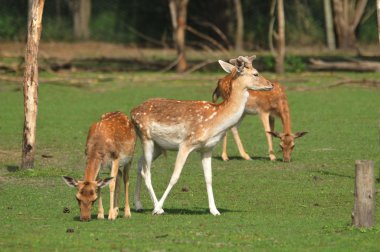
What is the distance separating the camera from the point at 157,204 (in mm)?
12969

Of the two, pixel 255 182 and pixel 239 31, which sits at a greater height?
pixel 239 31

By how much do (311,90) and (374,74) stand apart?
148 inches

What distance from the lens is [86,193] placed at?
11938mm

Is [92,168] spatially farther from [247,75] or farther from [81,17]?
[81,17]

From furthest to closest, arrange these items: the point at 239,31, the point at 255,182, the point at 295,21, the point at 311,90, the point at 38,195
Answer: the point at 295,21 < the point at 239,31 < the point at 311,90 < the point at 255,182 < the point at 38,195

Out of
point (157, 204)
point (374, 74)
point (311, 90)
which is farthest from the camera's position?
point (374, 74)

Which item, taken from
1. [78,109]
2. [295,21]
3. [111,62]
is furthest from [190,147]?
[295,21]

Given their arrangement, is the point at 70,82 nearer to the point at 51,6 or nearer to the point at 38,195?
the point at 38,195

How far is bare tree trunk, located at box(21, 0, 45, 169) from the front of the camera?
16562mm

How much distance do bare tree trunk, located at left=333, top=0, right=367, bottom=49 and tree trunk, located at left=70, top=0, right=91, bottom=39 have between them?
1193 centimetres

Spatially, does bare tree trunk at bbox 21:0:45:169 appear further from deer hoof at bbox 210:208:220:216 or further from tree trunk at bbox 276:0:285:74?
tree trunk at bbox 276:0:285:74

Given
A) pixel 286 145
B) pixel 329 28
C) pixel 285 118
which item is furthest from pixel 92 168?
pixel 329 28

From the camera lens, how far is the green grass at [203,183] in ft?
36.1

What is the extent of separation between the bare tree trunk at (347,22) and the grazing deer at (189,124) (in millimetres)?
25533
